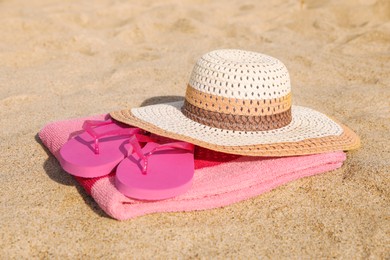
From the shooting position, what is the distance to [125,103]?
276cm

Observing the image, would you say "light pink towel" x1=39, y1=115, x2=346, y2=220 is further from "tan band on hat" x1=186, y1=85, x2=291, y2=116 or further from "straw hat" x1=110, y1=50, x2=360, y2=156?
"tan band on hat" x1=186, y1=85, x2=291, y2=116

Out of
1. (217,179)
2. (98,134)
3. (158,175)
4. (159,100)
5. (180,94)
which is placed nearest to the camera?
(158,175)

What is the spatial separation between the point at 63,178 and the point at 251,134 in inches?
32.0

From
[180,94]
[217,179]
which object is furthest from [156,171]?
[180,94]

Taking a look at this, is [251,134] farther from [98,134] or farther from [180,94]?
[180,94]

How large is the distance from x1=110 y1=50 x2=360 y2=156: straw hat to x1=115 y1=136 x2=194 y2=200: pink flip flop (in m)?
0.07

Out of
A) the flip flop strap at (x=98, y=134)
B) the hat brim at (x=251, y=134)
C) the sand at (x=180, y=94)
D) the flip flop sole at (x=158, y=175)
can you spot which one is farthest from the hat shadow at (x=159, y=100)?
the flip flop sole at (x=158, y=175)

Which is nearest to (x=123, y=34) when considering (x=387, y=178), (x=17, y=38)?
(x=17, y=38)

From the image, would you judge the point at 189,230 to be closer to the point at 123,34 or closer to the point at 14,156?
the point at 14,156

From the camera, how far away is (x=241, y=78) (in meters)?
1.81

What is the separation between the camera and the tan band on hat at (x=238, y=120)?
6.06 feet

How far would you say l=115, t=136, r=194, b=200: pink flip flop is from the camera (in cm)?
154

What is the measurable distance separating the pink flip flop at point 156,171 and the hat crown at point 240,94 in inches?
7.6

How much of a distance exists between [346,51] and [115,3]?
2.48 meters
